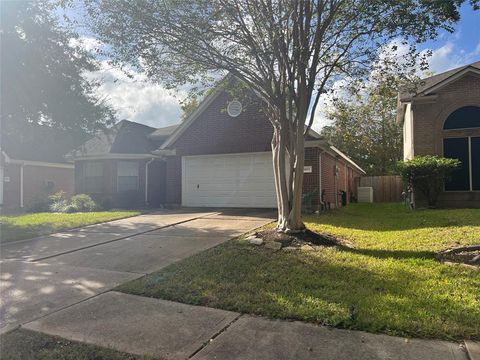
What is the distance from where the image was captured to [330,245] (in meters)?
7.62

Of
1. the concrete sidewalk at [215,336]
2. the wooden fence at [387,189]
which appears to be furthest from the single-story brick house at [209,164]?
the concrete sidewalk at [215,336]

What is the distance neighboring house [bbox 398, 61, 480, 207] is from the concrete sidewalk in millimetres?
11897

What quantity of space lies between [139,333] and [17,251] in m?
5.66

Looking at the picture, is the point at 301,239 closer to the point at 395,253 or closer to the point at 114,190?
the point at 395,253

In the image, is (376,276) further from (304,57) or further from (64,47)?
(64,47)

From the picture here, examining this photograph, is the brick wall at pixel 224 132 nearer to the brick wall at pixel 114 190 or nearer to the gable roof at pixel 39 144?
the brick wall at pixel 114 190

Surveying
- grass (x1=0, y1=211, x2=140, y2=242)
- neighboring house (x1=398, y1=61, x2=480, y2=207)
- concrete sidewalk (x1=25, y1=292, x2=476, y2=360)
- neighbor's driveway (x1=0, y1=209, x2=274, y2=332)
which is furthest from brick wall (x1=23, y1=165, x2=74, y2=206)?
concrete sidewalk (x1=25, y1=292, x2=476, y2=360)

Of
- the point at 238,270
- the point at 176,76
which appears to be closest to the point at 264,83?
the point at 176,76

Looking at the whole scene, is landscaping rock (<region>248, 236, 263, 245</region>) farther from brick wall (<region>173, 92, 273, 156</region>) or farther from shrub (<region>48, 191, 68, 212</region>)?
shrub (<region>48, 191, 68, 212</region>)

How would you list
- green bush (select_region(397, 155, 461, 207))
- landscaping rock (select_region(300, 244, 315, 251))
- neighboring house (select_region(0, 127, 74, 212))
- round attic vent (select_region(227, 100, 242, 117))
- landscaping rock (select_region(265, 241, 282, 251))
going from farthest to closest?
neighboring house (select_region(0, 127, 74, 212)), round attic vent (select_region(227, 100, 242, 117)), green bush (select_region(397, 155, 461, 207)), landscaping rock (select_region(265, 241, 282, 251)), landscaping rock (select_region(300, 244, 315, 251))

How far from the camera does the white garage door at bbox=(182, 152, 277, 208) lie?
14.8 meters

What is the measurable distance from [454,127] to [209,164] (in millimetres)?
9364

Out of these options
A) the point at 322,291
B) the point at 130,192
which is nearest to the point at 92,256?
the point at 322,291

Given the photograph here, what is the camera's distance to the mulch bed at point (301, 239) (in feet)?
25.1
